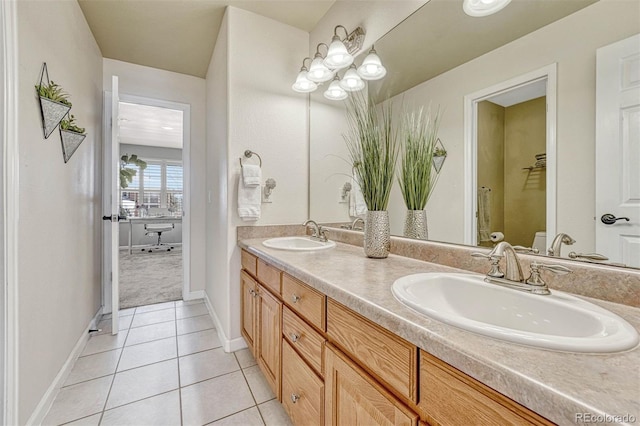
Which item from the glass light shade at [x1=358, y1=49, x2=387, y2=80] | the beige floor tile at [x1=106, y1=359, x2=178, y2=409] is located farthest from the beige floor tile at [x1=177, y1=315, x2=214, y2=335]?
the glass light shade at [x1=358, y1=49, x2=387, y2=80]

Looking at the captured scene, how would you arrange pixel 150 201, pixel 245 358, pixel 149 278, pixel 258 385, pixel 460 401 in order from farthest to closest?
pixel 150 201, pixel 149 278, pixel 245 358, pixel 258 385, pixel 460 401

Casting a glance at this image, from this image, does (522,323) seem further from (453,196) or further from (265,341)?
(265,341)

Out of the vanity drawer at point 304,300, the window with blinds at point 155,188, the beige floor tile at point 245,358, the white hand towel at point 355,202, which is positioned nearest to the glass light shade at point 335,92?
the white hand towel at point 355,202

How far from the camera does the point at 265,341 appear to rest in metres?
1.54

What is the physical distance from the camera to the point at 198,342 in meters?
2.17

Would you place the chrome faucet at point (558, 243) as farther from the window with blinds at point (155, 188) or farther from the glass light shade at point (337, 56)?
the window with blinds at point (155, 188)

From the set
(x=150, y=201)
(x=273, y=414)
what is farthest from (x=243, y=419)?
(x=150, y=201)

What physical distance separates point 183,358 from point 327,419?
1.42 metres

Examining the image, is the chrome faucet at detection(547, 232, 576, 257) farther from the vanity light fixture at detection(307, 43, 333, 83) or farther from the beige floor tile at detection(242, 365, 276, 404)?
the vanity light fixture at detection(307, 43, 333, 83)

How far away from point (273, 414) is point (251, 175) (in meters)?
1.42

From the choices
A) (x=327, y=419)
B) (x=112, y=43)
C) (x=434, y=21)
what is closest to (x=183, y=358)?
(x=327, y=419)

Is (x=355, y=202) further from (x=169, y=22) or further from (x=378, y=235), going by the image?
(x=169, y=22)

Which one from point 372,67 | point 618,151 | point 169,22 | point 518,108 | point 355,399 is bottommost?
point 355,399

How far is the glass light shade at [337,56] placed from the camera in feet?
5.60
